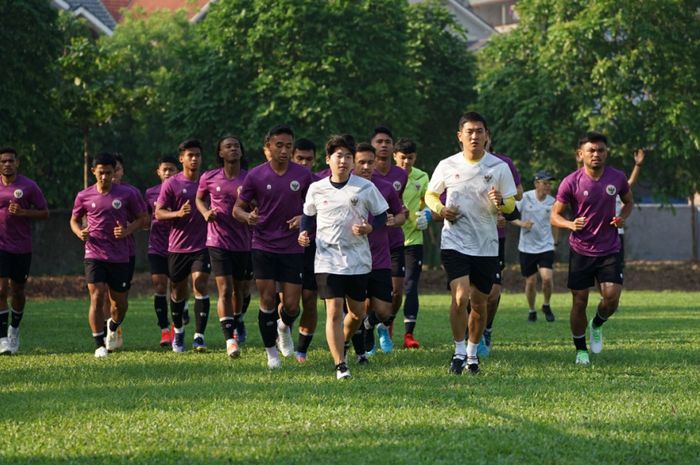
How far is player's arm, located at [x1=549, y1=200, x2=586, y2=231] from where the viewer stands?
13008 millimetres

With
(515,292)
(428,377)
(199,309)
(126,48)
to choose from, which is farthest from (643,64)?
(428,377)

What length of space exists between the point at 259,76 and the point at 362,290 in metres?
23.9

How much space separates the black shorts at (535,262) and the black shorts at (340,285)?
33.0ft

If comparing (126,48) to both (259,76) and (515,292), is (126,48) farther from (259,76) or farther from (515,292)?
(515,292)

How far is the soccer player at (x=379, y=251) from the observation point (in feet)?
41.4

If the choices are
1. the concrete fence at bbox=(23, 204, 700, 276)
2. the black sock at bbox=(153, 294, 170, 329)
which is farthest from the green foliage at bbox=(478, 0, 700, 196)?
the black sock at bbox=(153, 294, 170, 329)

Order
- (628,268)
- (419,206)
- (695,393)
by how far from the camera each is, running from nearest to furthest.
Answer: (695,393) → (419,206) → (628,268)

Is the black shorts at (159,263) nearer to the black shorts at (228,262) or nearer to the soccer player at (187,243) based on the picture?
the soccer player at (187,243)

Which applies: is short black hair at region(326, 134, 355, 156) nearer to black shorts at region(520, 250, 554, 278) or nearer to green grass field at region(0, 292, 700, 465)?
green grass field at region(0, 292, 700, 465)

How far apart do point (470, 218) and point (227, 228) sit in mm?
3300

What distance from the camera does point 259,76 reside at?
3541cm

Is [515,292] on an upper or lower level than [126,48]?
lower

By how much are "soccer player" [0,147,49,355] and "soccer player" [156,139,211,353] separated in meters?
1.49

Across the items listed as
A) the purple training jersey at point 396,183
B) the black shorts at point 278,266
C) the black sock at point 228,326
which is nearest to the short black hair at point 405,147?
the purple training jersey at point 396,183
